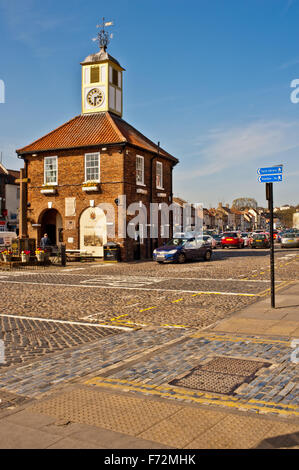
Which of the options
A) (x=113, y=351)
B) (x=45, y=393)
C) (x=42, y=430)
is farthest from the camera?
(x=113, y=351)

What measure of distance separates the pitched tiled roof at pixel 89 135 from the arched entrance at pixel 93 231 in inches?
169

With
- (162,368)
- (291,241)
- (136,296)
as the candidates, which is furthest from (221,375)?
(291,241)

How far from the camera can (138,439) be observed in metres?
3.82

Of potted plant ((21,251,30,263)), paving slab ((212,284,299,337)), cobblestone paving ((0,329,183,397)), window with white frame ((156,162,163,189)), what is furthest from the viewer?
window with white frame ((156,162,163,189))

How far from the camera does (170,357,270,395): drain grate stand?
5.25 m

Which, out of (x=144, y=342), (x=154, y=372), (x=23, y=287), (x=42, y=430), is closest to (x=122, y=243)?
(x=23, y=287)

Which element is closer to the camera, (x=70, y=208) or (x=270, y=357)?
(x=270, y=357)

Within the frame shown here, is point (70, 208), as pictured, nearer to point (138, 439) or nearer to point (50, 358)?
point (50, 358)

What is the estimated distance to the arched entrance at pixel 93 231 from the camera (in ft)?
90.0

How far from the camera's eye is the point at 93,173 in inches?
1100

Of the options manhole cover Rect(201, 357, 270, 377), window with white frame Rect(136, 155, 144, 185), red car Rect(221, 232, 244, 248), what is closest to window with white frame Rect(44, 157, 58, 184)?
window with white frame Rect(136, 155, 144, 185)

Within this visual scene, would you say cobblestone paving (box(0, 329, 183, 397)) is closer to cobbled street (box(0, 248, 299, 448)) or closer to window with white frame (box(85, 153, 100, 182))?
cobbled street (box(0, 248, 299, 448))
